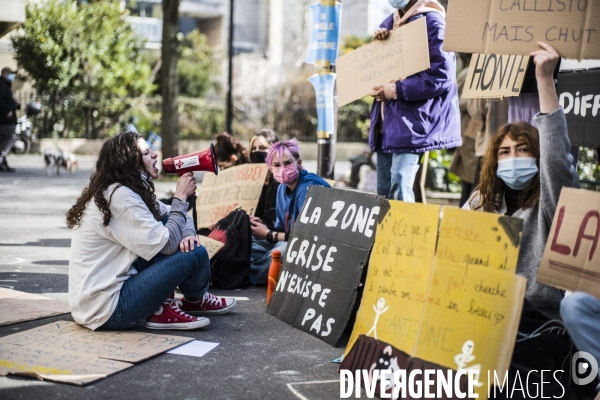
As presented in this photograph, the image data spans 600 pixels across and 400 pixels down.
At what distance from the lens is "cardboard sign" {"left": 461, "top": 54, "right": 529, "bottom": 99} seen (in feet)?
16.6

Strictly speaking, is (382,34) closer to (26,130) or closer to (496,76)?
(496,76)

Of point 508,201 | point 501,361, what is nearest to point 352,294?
point 508,201

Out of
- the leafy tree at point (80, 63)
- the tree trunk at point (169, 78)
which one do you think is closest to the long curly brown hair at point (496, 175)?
the tree trunk at point (169, 78)

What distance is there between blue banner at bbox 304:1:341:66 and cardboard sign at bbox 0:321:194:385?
14.3ft

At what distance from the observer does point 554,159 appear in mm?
3662

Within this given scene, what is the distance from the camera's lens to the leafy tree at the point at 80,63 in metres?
22.4

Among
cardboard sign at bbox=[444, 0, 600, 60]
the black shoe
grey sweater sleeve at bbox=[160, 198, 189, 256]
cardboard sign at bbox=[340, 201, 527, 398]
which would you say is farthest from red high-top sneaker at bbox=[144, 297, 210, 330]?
the black shoe

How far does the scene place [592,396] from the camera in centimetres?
354

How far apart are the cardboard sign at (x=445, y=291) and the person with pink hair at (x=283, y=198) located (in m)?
2.03

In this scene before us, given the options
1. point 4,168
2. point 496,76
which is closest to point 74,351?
point 496,76

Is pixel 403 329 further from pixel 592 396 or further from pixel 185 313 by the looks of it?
pixel 185 313

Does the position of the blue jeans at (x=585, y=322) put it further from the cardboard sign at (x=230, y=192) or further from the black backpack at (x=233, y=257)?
the cardboard sign at (x=230, y=192)

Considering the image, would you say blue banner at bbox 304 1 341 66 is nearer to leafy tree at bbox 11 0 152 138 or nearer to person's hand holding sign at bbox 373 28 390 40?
person's hand holding sign at bbox 373 28 390 40

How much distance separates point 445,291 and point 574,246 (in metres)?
0.62
